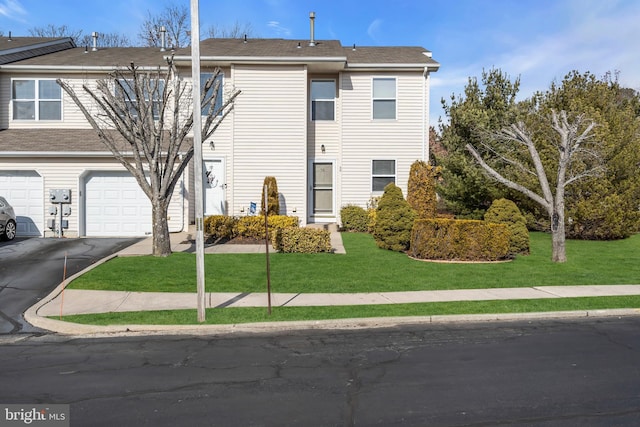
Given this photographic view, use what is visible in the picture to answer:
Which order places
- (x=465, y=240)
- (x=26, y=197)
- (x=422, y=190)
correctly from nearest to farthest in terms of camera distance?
(x=465, y=240), (x=26, y=197), (x=422, y=190)

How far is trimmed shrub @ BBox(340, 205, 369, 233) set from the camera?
19.4 m

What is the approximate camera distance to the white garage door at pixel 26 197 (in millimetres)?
18016

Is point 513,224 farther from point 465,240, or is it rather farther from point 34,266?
point 34,266

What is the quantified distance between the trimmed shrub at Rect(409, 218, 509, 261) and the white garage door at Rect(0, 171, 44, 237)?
44.6 feet

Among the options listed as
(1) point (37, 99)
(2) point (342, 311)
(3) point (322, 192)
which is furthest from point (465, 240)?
(1) point (37, 99)

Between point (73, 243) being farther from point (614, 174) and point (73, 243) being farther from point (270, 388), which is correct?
point (614, 174)

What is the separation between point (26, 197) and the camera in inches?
709

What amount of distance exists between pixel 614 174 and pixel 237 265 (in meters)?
14.3

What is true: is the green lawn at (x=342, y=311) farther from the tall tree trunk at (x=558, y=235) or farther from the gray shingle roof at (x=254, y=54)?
the gray shingle roof at (x=254, y=54)

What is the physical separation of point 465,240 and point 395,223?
2.23 metres

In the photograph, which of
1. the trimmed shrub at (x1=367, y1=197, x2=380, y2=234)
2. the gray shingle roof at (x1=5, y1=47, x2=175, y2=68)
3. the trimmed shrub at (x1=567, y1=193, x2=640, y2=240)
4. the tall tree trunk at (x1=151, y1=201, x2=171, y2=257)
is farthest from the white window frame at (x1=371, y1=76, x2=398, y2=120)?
the tall tree trunk at (x1=151, y1=201, x2=171, y2=257)

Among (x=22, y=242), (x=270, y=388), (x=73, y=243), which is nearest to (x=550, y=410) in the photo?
(x=270, y=388)

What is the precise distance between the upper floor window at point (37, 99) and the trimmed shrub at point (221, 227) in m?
8.34

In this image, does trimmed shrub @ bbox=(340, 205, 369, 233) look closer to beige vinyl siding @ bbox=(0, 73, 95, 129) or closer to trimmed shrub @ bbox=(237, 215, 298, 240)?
trimmed shrub @ bbox=(237, 215, 298, 240)
